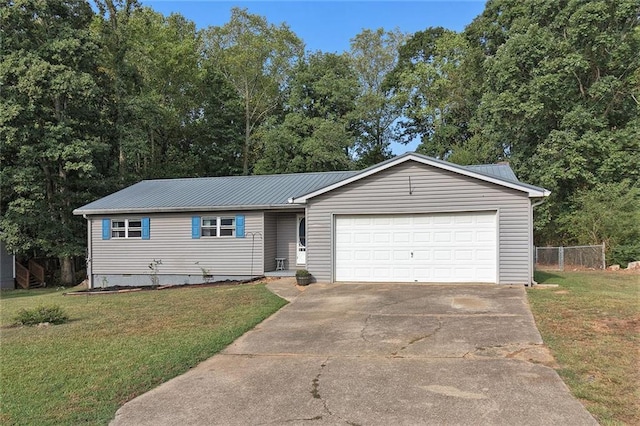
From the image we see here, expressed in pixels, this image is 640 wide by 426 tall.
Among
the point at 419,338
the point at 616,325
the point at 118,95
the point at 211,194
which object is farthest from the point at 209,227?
the point at 118,95

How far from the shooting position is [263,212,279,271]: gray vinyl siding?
1569cm

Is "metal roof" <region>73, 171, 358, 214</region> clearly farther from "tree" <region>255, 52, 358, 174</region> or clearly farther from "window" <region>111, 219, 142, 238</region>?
"tree" <region>255, 52, 358, 174</region>

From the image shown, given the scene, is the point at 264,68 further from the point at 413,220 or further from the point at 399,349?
the point at 399,349

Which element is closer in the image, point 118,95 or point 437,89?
point 118,95

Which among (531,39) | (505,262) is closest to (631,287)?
(505,262)

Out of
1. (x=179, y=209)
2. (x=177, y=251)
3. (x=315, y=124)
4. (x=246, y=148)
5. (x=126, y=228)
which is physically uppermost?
(x=315, y=124)

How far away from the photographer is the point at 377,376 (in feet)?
17.7

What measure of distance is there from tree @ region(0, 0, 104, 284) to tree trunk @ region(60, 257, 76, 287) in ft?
0.15

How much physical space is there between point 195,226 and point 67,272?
11.6 metres

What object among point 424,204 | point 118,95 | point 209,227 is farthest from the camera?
point 118,95

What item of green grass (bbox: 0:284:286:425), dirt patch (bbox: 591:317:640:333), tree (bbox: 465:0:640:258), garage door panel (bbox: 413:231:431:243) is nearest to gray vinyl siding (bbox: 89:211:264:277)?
green grass (bbox: 0:284:286:425)

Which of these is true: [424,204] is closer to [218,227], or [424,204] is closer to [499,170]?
[499,170]

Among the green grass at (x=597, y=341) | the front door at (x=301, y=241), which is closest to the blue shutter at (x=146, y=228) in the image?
the front door at (x=301, y=241)

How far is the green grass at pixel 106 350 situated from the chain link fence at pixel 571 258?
1353 cm
